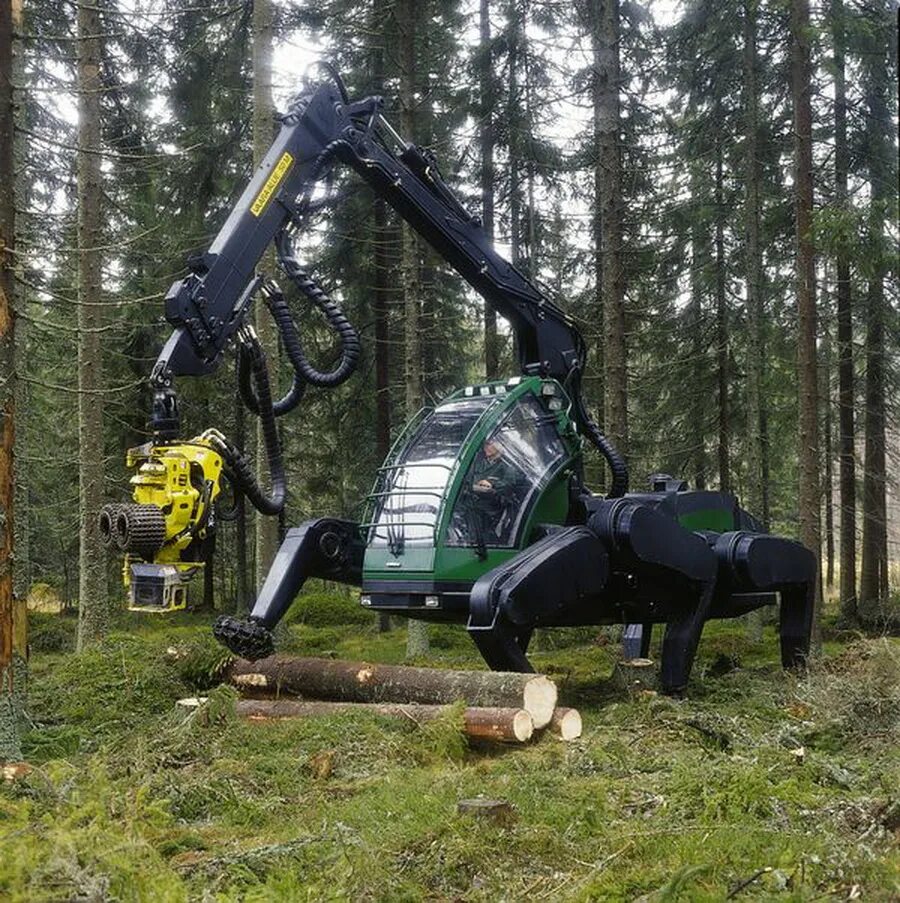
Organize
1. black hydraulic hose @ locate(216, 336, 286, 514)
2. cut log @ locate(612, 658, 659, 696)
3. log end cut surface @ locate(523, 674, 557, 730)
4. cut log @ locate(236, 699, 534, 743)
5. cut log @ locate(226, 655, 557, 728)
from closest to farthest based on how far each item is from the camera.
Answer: cut log @ locate(236, 699, 534, 743) → log end cut surface @ locate(523, 674, 557, 730) → cut log @ locate(226, 655, 557, 728) → black hydraulic hose @ locate(216, 336, 286, 514) → cut log @ locate(612, 658, 659, 696)

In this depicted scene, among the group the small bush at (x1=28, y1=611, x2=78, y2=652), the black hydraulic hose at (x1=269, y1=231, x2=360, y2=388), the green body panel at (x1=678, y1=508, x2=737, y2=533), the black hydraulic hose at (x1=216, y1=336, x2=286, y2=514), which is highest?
the black hydraulic hose at (x1=269, y1=231, x2=360, y2=388)

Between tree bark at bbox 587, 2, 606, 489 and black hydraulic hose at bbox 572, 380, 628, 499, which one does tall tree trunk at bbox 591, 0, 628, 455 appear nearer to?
tree bark at bbox 587, 2, 606, 489

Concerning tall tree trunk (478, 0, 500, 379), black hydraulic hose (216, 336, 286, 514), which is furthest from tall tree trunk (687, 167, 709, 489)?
black hydraulic hose (216, 336, 286, 514)

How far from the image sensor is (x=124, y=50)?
15914 millimetres

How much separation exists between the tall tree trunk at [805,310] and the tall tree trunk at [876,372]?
7.86 feet

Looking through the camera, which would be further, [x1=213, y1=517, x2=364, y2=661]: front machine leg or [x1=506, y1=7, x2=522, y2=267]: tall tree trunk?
[x1=506, y1=7, x2=522, y2=267]: tall tree trunk

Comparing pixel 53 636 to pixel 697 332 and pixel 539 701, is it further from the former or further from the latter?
pixel 697 332

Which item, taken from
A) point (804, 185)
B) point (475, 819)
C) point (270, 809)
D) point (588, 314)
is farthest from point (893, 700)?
point (588, 314)

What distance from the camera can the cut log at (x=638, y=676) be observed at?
8984 millimetres

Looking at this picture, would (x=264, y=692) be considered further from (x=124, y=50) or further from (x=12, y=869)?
(x=124, y=50)

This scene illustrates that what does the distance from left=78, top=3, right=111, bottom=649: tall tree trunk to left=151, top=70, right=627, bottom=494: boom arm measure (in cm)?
500

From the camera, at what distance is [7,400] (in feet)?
21.6

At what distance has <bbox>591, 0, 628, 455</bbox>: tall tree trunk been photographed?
1317 centimetres

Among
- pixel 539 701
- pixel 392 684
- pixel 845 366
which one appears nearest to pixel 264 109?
pixel 392 684
